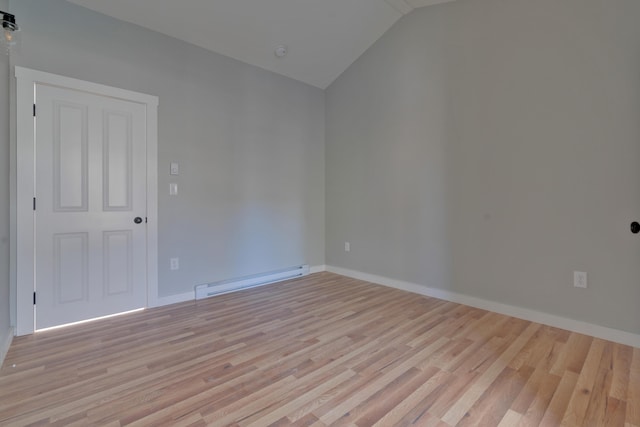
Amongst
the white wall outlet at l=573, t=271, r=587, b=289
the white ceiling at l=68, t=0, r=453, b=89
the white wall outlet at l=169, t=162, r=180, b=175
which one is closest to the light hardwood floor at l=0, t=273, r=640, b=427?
the white wall outlet at l=573, t=271, r=587, b=289

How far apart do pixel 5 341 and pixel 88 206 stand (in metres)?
1.12

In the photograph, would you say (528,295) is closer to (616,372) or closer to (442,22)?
(616,372)

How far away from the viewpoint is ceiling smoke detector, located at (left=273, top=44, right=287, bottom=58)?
3.59 metres

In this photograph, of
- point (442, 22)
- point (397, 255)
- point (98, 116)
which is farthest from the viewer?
point (397, 255)

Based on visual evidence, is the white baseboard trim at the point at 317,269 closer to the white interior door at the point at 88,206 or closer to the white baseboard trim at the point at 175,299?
the white baseboard trim at the point at 175,299

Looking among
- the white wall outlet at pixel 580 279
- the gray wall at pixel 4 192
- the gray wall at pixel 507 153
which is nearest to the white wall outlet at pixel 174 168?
the gray wall at pixel 4 192

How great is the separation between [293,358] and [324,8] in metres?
3.34

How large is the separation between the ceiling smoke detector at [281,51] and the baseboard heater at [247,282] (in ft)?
8.64

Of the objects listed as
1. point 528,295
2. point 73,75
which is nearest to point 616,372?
point 528,295

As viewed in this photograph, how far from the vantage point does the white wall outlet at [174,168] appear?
3.15 meters

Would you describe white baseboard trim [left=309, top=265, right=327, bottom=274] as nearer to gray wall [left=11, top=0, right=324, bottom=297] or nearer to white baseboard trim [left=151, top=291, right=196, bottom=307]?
gray wall [left=11, top=0, right=324, bottom=297]

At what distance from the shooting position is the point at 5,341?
219 cm

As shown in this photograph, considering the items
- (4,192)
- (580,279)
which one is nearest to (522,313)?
(580,279)

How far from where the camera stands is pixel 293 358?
211cm
